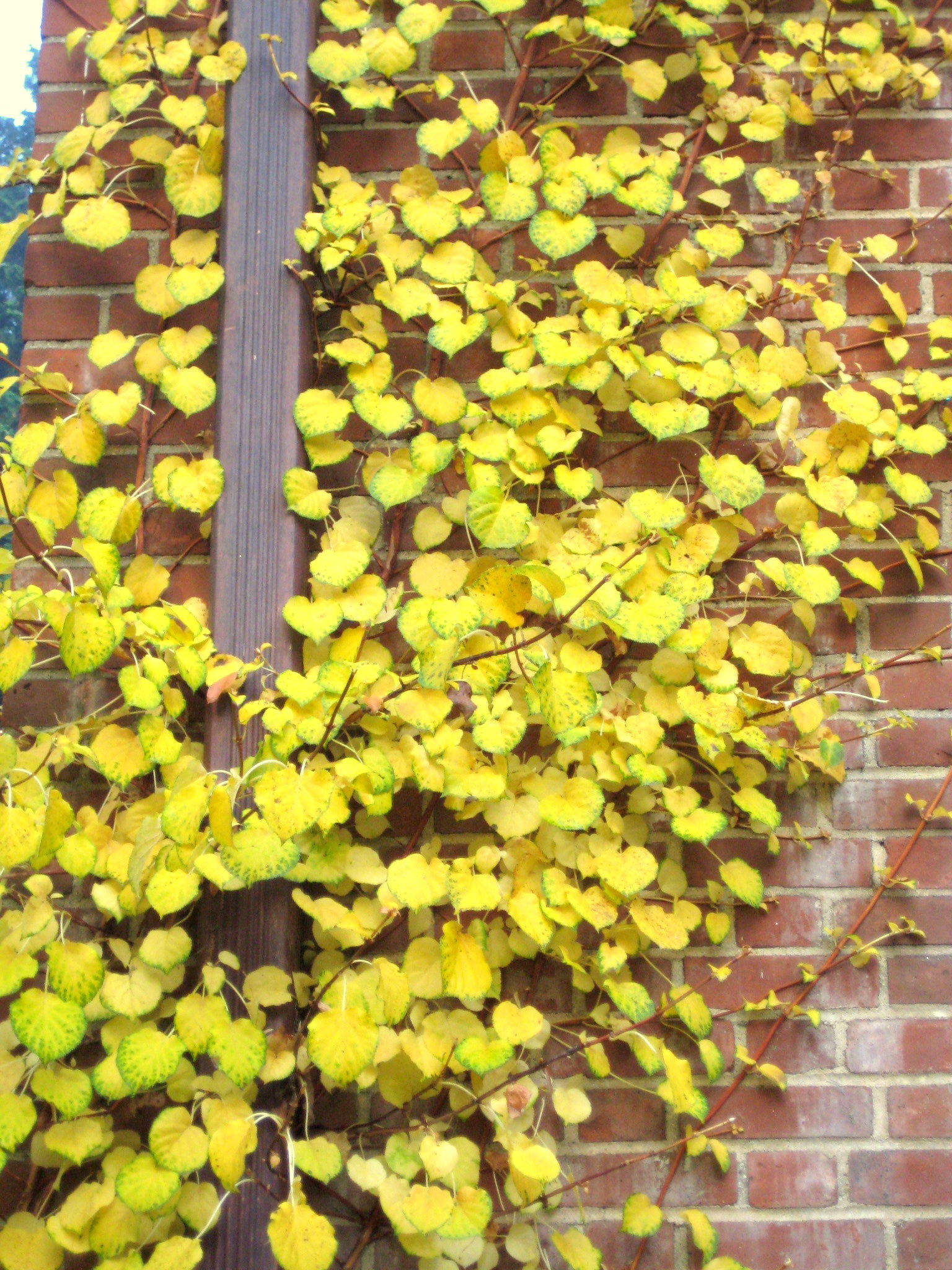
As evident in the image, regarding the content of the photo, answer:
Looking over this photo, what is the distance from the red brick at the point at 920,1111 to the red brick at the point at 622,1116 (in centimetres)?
28

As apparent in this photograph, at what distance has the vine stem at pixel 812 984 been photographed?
1.10 metres

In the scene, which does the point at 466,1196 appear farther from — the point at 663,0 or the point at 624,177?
Result: the point at 663,0

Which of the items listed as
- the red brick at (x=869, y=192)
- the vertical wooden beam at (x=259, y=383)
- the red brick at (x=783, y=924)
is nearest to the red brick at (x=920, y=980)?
the red brick at (x=783, y=924)

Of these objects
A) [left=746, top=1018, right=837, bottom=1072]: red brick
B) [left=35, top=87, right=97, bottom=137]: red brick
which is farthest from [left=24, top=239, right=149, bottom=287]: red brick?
[left=746, top=1018, right=837, bottom=1072]: red brick

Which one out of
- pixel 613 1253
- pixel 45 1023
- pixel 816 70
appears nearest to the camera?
pixel 45 1023

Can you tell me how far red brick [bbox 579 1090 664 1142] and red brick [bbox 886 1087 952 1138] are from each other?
28 cm

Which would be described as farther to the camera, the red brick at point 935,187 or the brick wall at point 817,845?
the red brick at point 935,187

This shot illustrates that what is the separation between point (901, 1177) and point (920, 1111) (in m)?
0.08

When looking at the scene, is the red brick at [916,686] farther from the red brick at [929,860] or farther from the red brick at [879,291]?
the red brick at [879,291]

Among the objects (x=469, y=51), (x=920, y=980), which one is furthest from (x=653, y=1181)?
(x=469, y=51)

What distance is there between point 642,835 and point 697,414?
1.67 feet

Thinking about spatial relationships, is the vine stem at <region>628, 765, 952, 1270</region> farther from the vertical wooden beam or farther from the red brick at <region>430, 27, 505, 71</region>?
the red brick at <region>430, 27, 505, 71</region>

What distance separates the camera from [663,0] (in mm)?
1229

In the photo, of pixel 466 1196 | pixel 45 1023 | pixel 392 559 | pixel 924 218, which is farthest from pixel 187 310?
pixel 466 1196
